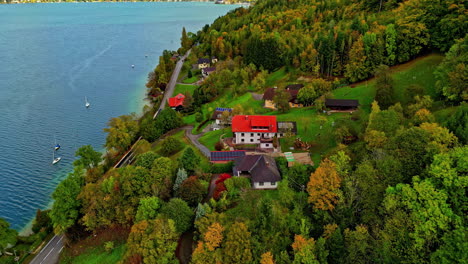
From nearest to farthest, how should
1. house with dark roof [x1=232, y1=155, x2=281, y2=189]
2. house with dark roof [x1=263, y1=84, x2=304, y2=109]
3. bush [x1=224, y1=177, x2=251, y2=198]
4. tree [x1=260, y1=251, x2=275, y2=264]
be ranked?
tree [x1=260, y1=251, x2=275, y2=264] < bush [x1=224, y1=177, x2=251, y2=198] < house with dark roof [x1=232, y1=155, x2=281, y2=189] < house with dark roof [x1=263, y1=84, x2=304, y2=109]

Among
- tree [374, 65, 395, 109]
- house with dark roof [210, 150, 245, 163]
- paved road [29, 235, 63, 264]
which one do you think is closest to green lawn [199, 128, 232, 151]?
house with dark roof [210, 150, 245, 163]

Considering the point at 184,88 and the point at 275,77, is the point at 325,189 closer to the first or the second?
the point at 275,77

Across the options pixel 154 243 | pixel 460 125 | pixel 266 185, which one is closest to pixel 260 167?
pixel 266 185

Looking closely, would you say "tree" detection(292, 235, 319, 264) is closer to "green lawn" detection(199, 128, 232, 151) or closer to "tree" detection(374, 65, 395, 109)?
"green lawn" detection(199, 128, 232, 151)

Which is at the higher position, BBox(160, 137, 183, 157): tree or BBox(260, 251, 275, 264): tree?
BBox(260, 251, 275, 264): tree

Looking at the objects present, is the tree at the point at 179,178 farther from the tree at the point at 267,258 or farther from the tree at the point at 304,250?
the tree at the point at 304,250
